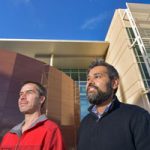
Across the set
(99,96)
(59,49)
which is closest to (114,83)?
(99,96)

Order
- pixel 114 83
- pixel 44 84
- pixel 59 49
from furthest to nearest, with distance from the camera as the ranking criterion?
pixel 59 49, pixel 44 84, pixel 114 83

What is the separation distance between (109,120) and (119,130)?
169 mm

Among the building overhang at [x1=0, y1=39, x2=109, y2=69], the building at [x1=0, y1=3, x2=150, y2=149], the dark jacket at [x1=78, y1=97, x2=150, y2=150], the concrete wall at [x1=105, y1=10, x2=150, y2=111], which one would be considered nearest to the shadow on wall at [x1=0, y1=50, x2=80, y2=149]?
the dark jacket at [x1=78, y1=97, x2=150, y2=150]

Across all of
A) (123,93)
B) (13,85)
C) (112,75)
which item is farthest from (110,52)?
(112,75)

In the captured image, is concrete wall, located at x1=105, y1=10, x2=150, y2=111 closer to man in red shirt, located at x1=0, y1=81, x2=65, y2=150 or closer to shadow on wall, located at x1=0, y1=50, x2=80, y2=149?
shadow on wall, located at x1=0, y1=50, x2=80, y2=149

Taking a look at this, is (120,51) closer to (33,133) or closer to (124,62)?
(124,62)

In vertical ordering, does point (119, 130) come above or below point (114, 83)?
below

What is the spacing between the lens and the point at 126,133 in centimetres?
188

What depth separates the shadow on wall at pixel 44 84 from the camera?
18.7ft

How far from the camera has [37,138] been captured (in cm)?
203

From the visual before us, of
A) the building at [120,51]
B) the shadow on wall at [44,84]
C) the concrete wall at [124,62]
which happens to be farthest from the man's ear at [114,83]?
the concrete wall at [124,62]

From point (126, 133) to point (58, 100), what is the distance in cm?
674

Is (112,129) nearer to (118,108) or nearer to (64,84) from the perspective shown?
(118,108)

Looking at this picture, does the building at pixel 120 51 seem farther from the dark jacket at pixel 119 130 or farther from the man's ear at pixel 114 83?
the dark jacket at pixel 119 130
